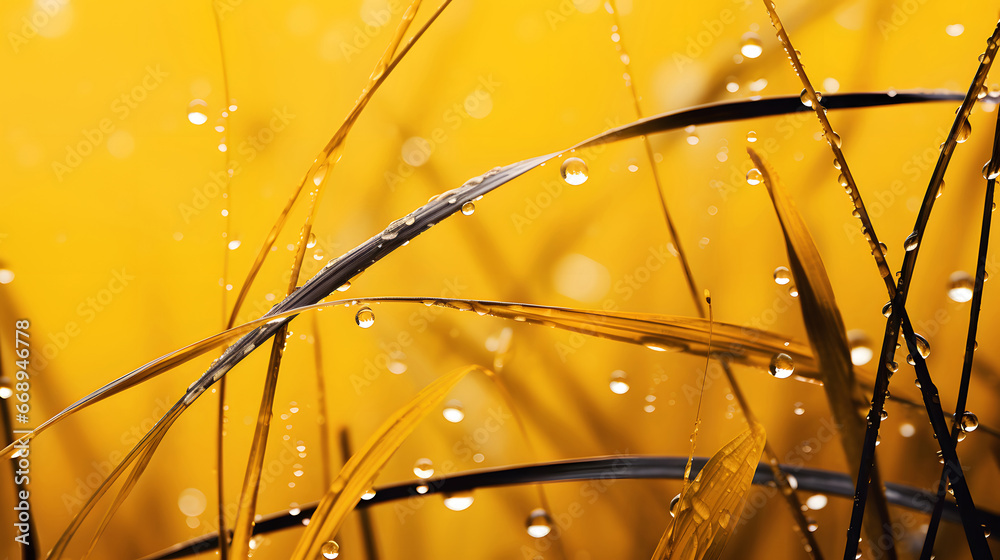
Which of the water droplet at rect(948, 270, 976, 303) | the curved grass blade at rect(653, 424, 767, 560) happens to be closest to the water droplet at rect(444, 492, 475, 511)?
the curved grass blade at rect(653, 424, 767, 560)

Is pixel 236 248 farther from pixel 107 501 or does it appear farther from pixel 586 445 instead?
pixel 586 445

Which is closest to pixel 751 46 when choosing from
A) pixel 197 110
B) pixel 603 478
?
pixel 603 478

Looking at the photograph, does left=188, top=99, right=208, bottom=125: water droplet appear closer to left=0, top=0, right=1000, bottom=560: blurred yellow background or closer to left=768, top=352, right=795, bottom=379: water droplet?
left=0, top=0, right=1000, bottom=560: blurred yellow background

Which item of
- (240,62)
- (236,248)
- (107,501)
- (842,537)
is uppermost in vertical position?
(240,62)

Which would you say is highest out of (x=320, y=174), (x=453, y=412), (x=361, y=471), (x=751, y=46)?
(x=751, y=46)

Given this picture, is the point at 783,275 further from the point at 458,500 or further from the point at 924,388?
the point at 458,500

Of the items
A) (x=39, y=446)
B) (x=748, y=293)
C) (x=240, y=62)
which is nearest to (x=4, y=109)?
(x=240, y=62)
